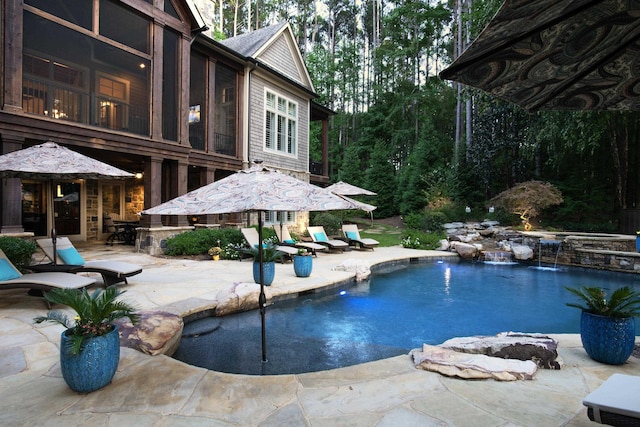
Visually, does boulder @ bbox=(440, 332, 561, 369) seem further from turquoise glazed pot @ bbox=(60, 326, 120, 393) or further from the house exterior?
the house exterior

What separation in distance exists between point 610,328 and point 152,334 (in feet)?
A: 15.0

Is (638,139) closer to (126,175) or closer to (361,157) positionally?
(361,157)

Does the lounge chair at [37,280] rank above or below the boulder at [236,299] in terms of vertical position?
above

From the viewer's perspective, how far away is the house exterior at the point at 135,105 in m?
8.42

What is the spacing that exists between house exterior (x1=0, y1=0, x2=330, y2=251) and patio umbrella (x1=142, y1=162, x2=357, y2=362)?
22.3 feet

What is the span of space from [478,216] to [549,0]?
18.9 meters

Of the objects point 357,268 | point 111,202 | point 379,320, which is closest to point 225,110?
point 111,202

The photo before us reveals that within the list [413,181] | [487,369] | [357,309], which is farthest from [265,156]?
[487,369]

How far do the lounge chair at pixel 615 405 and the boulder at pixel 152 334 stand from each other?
3667 millimetres

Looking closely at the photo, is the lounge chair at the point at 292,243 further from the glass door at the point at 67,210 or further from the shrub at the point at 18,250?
the glass door at the point at 67,210

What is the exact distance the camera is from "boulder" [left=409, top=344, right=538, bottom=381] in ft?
10.1

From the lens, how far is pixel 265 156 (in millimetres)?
14617

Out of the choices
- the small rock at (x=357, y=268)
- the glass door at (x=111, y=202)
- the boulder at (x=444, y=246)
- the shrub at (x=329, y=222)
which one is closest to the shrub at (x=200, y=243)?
the small rock at (x=357, y=268)

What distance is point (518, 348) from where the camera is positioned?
11.5 ft
